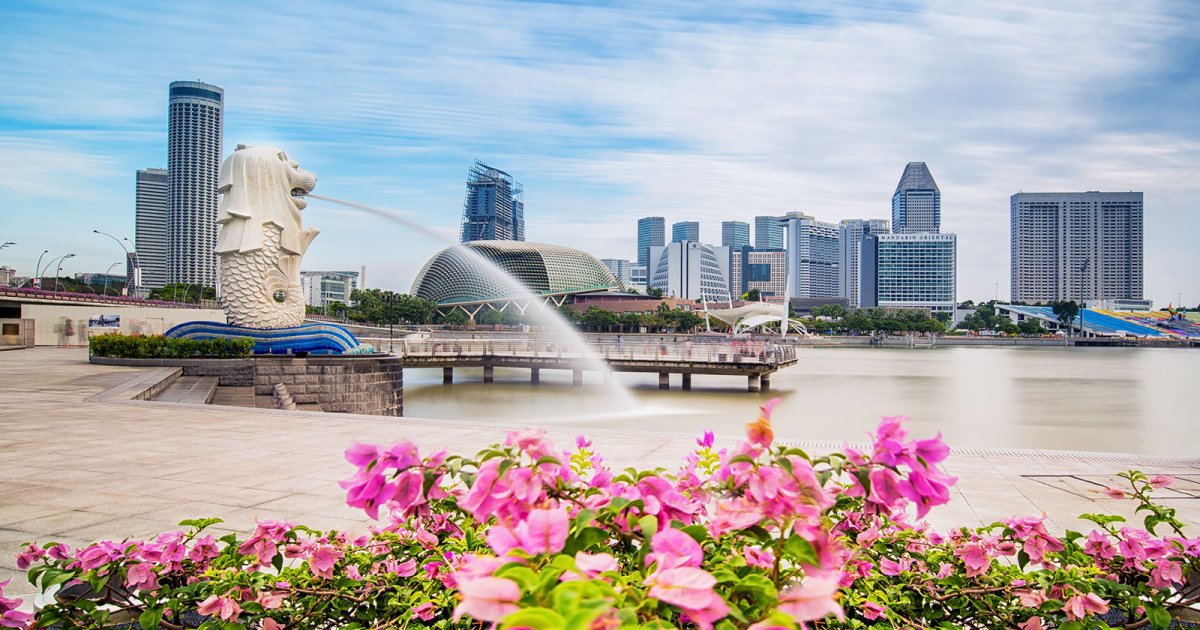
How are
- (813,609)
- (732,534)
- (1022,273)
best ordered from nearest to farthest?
(813,609), (732,534), (1022,273)

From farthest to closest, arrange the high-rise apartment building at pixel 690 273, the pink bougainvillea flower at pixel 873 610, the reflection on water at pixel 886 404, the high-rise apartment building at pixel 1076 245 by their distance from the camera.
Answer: the high-rise apartment building at pixel 690 273
the high-rise apartment building at pixel 1076 245
the reflection on water at pixel 886 404
the pink bougainvillea flower at pixel 873 610

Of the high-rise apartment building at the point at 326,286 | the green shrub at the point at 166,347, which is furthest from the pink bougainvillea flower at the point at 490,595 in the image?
the high-rise apartment building at the point at 326,286

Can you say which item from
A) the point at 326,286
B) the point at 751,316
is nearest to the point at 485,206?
the point at 326,286

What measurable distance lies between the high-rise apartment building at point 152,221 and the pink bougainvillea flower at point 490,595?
179 m

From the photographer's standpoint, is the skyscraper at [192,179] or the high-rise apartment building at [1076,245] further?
the high-rise apartment building at [1076,245]

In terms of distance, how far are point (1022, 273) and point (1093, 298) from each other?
55.0 ft

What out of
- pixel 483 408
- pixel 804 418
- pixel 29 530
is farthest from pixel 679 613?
pixel 483 408

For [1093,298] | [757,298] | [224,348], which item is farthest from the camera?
[1093,298]

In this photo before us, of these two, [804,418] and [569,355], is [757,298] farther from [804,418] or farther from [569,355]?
[804,418]

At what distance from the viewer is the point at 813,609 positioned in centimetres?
102

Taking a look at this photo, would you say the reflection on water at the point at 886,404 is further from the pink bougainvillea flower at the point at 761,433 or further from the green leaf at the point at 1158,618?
the pink bougainvillea flower at the point at 761,433

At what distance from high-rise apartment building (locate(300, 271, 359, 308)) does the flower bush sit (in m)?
160

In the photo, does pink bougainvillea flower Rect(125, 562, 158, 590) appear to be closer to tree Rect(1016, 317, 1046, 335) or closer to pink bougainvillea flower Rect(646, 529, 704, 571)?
pink bougainvillea flower Rect(646, 529, 704, 571)

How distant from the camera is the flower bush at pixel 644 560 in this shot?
1124mm
